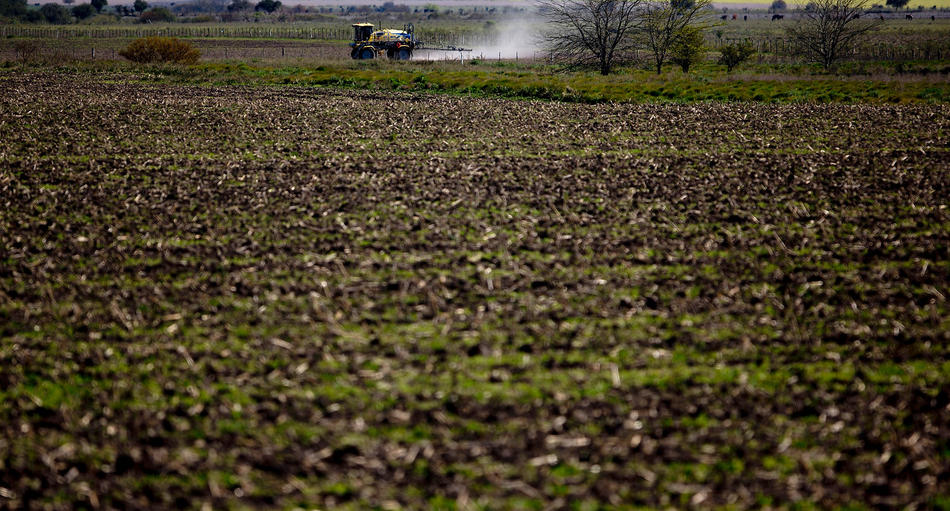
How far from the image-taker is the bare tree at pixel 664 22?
184ft

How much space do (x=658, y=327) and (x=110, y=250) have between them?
9496 millimetres

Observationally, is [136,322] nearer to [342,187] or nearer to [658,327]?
[658,327]

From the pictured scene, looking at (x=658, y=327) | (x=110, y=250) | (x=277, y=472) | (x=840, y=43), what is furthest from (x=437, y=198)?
(x=840, y=43)

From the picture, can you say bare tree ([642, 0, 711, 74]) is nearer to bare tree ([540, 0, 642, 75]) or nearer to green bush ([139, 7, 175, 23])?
bare tree ([540, 0, 642, 75])

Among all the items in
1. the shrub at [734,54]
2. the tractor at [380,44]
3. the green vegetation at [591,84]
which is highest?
the tractor at [380,44]

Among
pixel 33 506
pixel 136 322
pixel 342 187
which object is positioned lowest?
pixel 33 506

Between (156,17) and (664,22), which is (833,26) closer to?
(664,22)

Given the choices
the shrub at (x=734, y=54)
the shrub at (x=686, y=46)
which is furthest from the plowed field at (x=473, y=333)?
the shrub at (x=734, y=54)

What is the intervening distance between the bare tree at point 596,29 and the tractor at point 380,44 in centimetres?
1531

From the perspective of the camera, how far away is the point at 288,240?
13727mm

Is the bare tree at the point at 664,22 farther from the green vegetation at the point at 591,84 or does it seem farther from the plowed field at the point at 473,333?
the plowed field at the point at 473,333

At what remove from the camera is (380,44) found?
68625mm

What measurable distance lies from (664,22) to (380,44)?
25707 mm

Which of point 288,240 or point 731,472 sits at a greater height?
point 288,240
